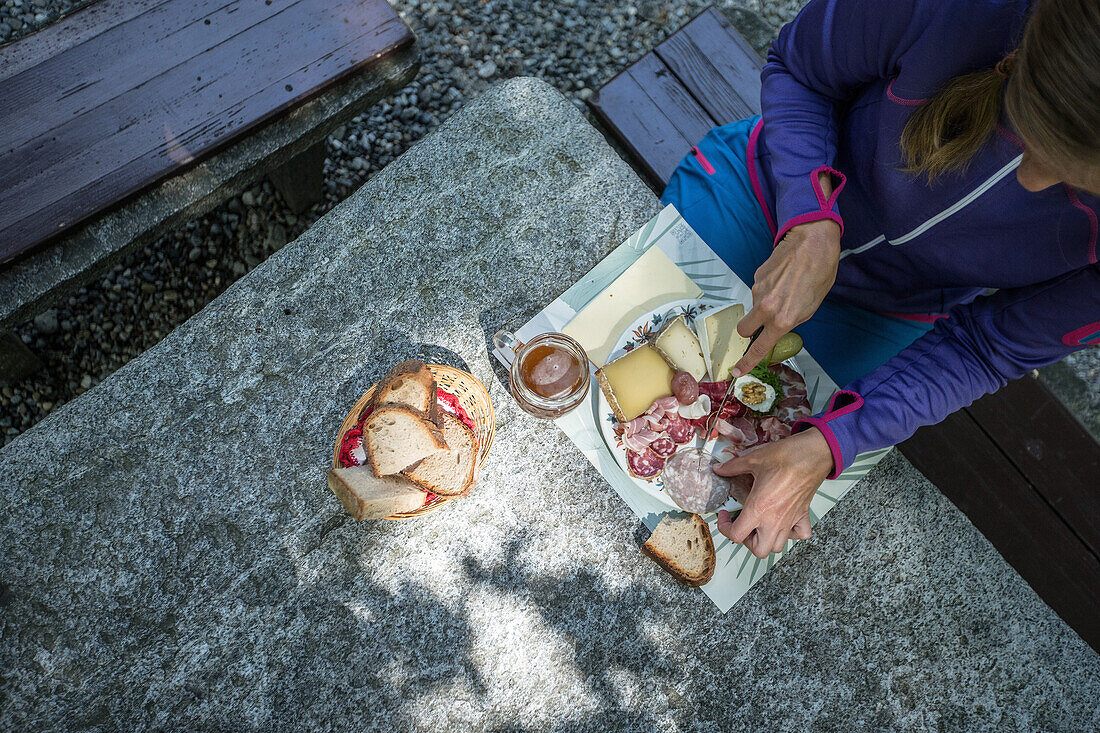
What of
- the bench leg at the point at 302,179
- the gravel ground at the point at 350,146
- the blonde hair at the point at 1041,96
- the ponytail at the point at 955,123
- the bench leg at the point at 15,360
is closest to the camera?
the blonde hair at the point at 1041,96

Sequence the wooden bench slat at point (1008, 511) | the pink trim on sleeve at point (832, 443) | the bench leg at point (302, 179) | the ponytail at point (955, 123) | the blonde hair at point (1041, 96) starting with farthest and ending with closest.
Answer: the bench leg at point (302, 179)
the wooden bench slat at point (1008, 511)
the pink trim on sleeve at point (832, 443)
the ponytail at point (955, 123)
the blonde hair at point (1041, 96)

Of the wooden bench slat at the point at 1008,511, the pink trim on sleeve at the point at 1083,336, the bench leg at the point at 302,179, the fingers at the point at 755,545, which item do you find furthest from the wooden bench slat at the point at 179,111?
the wooden bench slat at the point at 1008,511

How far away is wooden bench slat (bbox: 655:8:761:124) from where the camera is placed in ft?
6.46

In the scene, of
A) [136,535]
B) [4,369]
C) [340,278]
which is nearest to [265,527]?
[136,535]

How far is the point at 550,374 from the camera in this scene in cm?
130

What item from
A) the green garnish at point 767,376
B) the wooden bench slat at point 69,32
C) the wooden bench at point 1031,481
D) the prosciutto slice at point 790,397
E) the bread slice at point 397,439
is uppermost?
the wooden bench slat at point 69,32

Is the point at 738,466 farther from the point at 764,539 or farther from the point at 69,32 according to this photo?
the point at 69,32

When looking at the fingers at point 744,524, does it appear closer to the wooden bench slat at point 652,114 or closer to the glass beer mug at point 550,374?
the glass beer mug at point 550,374

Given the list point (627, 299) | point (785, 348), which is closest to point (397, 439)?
point (627, 299)

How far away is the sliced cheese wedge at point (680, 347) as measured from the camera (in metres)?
1.32

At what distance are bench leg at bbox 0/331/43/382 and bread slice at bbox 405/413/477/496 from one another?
4.92 feet

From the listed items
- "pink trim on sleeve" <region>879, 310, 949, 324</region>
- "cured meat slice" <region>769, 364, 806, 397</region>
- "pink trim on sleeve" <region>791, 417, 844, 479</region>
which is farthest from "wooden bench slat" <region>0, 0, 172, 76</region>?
"pink trim on sleeve" <region>879, 310, 949, 324</region>

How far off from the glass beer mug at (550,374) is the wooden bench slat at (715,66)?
3.50 feet

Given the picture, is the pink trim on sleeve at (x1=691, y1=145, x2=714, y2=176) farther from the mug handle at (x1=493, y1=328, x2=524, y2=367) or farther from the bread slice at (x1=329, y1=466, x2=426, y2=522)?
the bread slice at (x1=329, y1=466, x2=426, y2=522)
